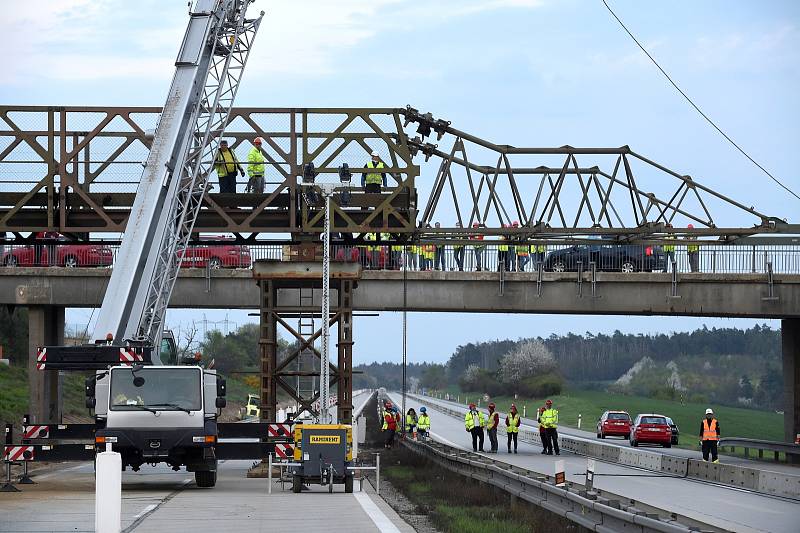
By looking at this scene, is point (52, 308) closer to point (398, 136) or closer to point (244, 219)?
point (244, 219)

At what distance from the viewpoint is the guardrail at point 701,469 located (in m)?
28.7

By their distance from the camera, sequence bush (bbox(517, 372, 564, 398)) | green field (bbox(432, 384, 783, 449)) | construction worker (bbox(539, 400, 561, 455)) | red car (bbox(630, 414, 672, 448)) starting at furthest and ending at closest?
bush (bbox(517, 372, 564, 398)) → green field (bbox(432, 384, 783, 449)) → red car (bbox(630, 414, 672, 448)) → construction worker (bbox(539, 400, 561, 455))

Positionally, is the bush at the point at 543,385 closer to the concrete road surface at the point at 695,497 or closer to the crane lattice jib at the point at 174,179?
the concrete road surface at the point at 695,497

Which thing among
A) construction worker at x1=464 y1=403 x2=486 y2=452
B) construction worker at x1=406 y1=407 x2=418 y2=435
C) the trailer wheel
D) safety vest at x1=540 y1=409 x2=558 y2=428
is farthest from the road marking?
construction worker at x1=406 y1=407 x2=418 y2=435

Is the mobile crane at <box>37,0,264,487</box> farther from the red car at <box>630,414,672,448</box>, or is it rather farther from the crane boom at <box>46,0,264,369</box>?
the red car at <box>630,414,672,448</box>

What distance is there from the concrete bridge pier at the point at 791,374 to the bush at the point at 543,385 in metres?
62.8

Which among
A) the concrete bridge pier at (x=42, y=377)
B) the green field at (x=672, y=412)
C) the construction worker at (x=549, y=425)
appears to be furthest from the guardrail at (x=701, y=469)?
the concrete bridge pier at (x=42, y=377)

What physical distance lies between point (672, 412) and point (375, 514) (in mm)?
71262

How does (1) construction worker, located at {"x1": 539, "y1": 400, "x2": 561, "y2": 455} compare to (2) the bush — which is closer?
(1) construction worker, located at {"x1": 539, "y1": 400, "x2": 561, "y2": 455}

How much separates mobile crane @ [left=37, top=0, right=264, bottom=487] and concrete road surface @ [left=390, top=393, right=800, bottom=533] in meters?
8.87

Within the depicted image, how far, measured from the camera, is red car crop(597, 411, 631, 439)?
2562 inches

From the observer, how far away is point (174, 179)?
102 feet

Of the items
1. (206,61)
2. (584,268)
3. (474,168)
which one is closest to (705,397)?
(584,268)

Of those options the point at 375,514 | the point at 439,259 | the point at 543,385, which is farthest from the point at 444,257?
the point at 543,385
